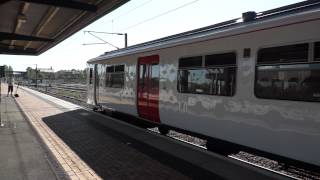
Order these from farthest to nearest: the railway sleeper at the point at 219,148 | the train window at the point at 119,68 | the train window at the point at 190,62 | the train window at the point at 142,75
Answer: the train window at the point at 119,68 < the train window at the point at 142,75 < the train window at the point at 190,62 < the railway sleeper at the point at 219,148

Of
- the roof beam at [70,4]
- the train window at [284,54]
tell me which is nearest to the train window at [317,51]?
the train window at [284,54]

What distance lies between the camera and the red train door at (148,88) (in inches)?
475

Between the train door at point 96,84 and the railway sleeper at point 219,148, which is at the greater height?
the train door at point 96,84

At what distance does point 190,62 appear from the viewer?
10023 mm

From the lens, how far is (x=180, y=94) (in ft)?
34.3

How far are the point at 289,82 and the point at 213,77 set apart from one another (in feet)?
8.01

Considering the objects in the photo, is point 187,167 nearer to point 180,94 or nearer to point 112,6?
point 180,94

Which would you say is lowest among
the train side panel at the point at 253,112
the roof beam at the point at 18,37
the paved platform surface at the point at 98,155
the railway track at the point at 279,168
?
the railway track at the point at 279,168

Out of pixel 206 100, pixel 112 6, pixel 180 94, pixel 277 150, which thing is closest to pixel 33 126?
pixel 112 6

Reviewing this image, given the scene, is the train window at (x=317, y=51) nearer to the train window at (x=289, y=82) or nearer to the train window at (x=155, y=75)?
the train window at (x=289, y=82)

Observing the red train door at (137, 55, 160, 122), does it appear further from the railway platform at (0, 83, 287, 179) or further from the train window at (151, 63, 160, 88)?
the railway platform at (0, 83, 287, 179)

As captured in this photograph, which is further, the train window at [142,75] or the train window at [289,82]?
the train window at [142,75]

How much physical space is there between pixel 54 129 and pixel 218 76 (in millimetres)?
7046

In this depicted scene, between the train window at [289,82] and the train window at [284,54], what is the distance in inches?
3.9
